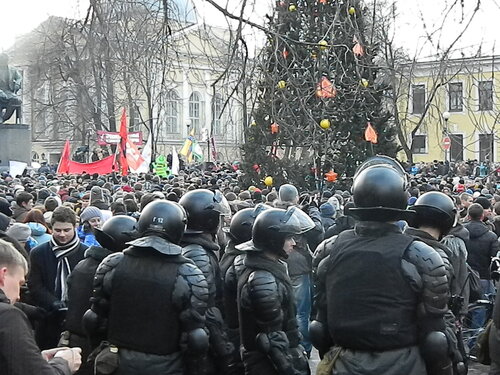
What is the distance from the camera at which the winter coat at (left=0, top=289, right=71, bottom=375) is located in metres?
3.20

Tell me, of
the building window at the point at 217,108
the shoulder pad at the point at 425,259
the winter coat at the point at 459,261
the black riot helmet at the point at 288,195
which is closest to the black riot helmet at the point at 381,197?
the shoulder pad at the point at 425,259

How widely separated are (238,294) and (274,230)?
0.52 m

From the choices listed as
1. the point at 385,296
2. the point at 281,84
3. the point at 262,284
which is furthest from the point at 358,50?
the point at 385,296

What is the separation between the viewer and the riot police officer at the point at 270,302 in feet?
16.5

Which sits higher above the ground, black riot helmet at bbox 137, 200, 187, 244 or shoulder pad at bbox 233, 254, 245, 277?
black riot helmet at bbox 137, 200, 187, 244

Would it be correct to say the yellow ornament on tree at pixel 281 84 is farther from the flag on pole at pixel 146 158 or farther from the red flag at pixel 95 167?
the red flag at pixel 95 167

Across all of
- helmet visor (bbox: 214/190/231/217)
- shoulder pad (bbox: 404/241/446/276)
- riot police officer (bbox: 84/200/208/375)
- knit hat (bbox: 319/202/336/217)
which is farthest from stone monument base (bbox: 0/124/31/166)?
shoulder pad (bbox: 404/241/446/276)

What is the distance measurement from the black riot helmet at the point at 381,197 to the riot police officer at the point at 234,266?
151 cm

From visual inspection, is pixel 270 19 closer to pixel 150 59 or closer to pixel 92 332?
pixel 150 59

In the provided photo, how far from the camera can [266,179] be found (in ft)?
49.9

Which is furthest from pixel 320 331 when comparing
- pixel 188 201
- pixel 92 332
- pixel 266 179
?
pixel 266 179

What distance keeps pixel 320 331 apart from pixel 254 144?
1132 cm

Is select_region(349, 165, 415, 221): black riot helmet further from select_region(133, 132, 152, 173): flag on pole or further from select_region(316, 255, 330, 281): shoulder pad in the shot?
select_region(133, 132, 152, 173): flag on pole

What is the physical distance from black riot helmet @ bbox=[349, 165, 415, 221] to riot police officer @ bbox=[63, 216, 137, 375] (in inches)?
82.0
